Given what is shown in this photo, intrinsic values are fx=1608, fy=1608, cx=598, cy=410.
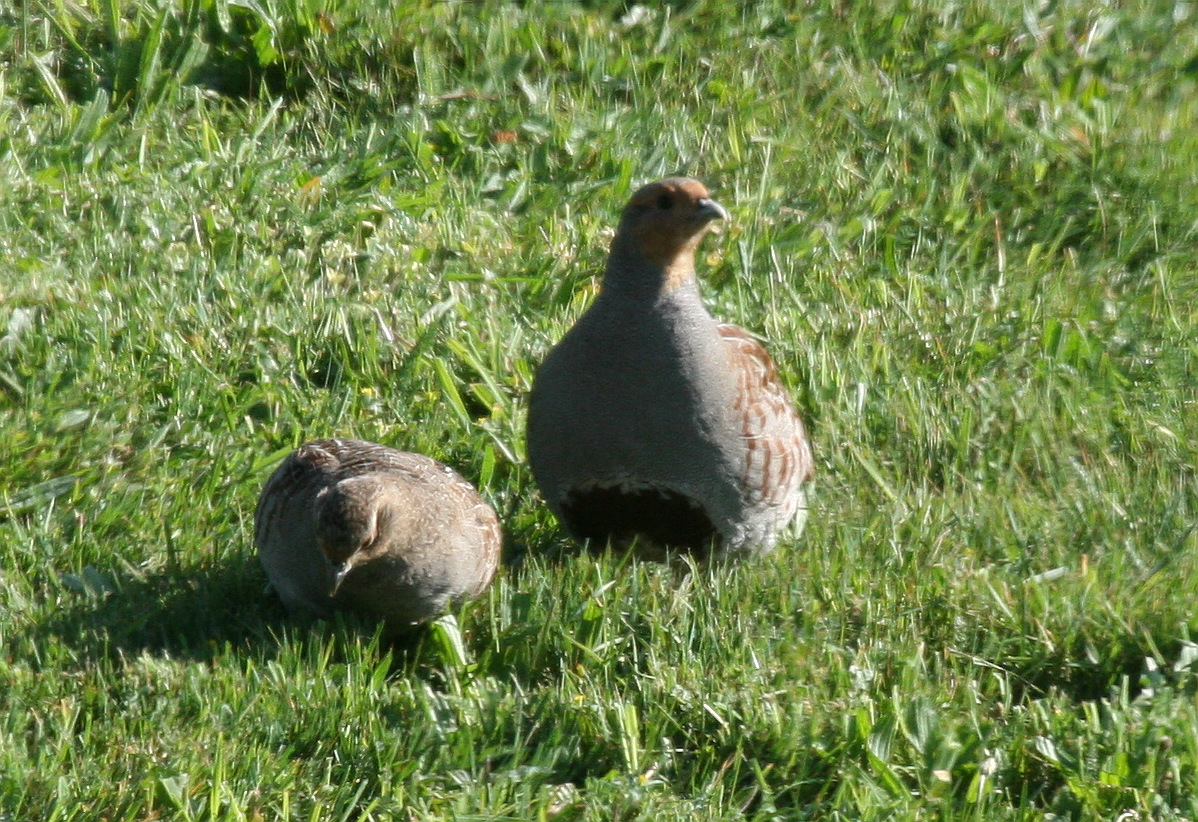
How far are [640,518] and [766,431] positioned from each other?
19.9 inches

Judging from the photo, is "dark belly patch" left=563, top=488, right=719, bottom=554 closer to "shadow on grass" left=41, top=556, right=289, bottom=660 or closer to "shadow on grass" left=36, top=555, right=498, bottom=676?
"shadow on grass" left=36, top=555, right=498, bottom=676

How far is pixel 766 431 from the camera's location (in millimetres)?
5316

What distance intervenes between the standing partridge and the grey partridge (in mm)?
420

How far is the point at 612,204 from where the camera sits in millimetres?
7258

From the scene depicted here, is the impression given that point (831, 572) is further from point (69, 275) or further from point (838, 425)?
point (69, 275)

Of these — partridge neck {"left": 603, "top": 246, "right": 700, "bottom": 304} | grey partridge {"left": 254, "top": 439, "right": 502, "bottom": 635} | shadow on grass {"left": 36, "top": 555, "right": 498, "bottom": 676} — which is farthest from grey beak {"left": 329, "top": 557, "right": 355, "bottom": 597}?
partridge neck {"left": 603, "top": 246, "right": 700, "bottom": 304}

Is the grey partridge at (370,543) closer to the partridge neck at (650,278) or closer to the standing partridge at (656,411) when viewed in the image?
the standing partridge at (656,411)

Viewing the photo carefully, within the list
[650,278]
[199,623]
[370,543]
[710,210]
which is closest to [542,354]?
[650,278]

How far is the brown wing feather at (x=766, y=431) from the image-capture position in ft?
17.3

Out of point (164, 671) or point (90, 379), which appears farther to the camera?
point (90, 379)

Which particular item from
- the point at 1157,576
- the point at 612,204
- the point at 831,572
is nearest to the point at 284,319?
the point at 612,204

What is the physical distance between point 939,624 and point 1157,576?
0.74m

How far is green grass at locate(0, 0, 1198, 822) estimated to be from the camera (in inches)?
169

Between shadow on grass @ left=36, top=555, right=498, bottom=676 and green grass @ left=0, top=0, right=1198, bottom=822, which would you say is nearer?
green grass @ left=0, top=0, right=1198, bottom=822
